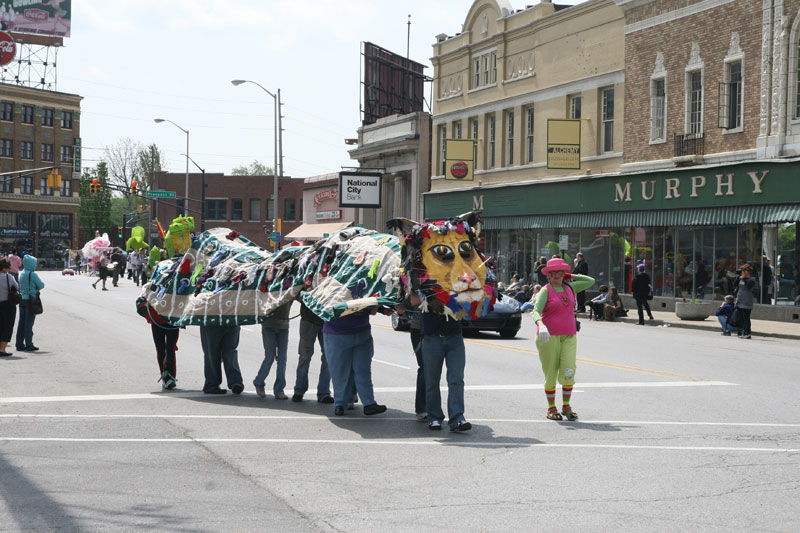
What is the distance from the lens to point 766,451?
8602 mm

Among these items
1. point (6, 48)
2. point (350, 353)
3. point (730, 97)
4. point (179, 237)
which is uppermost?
point (6, 48)

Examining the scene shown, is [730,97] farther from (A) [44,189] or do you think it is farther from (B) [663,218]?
(A) [44,189]

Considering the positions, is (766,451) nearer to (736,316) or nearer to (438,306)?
(438,306)

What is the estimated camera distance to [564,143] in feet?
117

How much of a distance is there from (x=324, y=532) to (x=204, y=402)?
19.3ft

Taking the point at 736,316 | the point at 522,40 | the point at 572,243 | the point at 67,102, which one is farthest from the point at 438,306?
the point at 67,102

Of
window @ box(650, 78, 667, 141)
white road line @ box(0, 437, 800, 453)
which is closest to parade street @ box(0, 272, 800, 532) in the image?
white road line @ box(0, 437, 800, 453)

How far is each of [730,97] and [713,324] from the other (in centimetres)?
740

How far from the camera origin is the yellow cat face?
30.8 feet

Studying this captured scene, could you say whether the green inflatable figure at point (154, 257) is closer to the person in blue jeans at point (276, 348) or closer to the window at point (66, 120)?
the person in blue jeans at point (276, 348)

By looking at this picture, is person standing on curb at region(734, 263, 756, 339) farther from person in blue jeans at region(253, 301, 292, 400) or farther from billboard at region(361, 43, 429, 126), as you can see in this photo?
billboard at region(361, 43, 429, 126)

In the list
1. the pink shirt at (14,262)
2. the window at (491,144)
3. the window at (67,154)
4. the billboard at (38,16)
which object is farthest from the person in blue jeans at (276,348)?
the window at (67,154)

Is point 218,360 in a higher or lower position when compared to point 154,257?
lower

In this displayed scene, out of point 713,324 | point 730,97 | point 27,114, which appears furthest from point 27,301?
point 27,114
